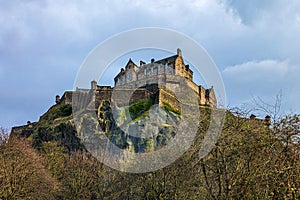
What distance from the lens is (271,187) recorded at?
31.5ft

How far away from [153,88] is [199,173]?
3877 centimetres

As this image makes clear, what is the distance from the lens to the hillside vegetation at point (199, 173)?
973 centimetres

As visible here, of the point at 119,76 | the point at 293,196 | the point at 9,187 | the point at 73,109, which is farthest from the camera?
the point at 119,76

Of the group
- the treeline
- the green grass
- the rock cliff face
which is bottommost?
the treeline

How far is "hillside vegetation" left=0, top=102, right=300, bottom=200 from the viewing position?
973 centimetres

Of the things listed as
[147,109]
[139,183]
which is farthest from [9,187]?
[147,109]

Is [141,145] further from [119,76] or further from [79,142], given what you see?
[119,76]

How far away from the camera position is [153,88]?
53.5 meters

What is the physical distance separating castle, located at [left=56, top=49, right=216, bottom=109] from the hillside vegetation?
17.0 metres

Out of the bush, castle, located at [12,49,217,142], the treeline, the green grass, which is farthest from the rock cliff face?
the treeline

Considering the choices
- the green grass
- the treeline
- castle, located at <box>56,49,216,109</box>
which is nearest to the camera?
the treeline

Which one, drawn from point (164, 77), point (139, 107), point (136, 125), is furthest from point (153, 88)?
point (136, 125)

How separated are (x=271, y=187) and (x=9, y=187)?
16.7 metres

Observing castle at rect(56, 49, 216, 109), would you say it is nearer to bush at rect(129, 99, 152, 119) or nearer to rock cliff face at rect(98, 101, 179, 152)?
bush at rect(129, 99, 152, 119)
